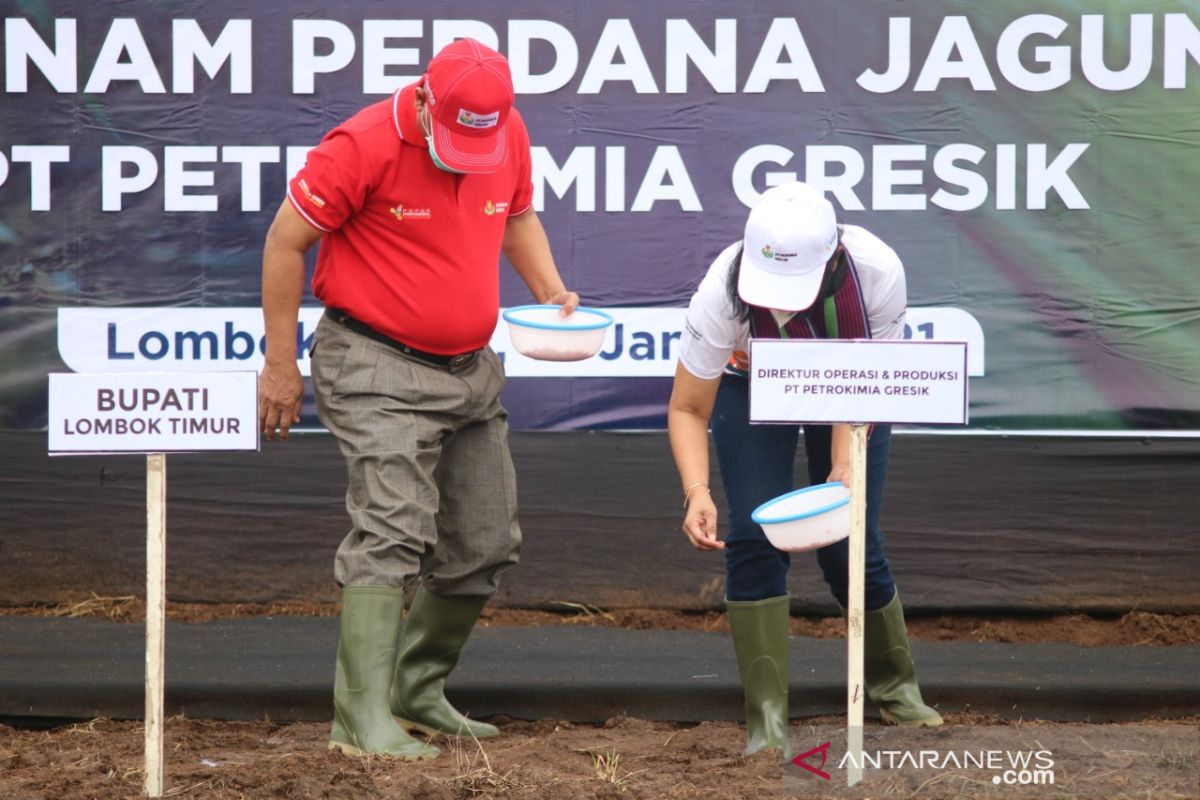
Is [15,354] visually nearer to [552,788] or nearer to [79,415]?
[79,415]

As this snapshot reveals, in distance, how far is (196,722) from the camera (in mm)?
3834

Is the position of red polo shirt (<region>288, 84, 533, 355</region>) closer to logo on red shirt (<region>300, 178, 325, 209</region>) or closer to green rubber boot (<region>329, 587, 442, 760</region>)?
logo on red shirt (<region>300, 178, 325, 209</region>)

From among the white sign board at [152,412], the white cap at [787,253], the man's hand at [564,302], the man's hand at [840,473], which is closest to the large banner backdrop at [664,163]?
the man's hand at [564,302]

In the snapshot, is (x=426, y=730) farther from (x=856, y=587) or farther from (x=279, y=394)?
(x=856, y=587)

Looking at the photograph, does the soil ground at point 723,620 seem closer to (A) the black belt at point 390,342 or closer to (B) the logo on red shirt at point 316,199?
(A) the black belt at point 390,342

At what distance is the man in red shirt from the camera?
3.28 meters

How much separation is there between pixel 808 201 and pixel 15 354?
2755 millimetres

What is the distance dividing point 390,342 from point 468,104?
1.90 feet

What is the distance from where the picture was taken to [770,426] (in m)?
3.38

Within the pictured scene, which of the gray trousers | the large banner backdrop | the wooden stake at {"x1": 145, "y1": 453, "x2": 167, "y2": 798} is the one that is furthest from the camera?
the large banner backdrop

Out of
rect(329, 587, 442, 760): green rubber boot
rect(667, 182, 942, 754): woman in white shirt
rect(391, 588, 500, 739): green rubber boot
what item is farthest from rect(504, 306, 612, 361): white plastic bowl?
rect(329, 587, 442, 760): green rubber boot

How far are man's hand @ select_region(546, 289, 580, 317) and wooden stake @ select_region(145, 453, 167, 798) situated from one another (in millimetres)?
1192

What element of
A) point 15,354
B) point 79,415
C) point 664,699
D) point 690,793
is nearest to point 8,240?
point 15,354

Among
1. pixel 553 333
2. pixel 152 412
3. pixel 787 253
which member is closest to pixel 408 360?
pixel 553 333
